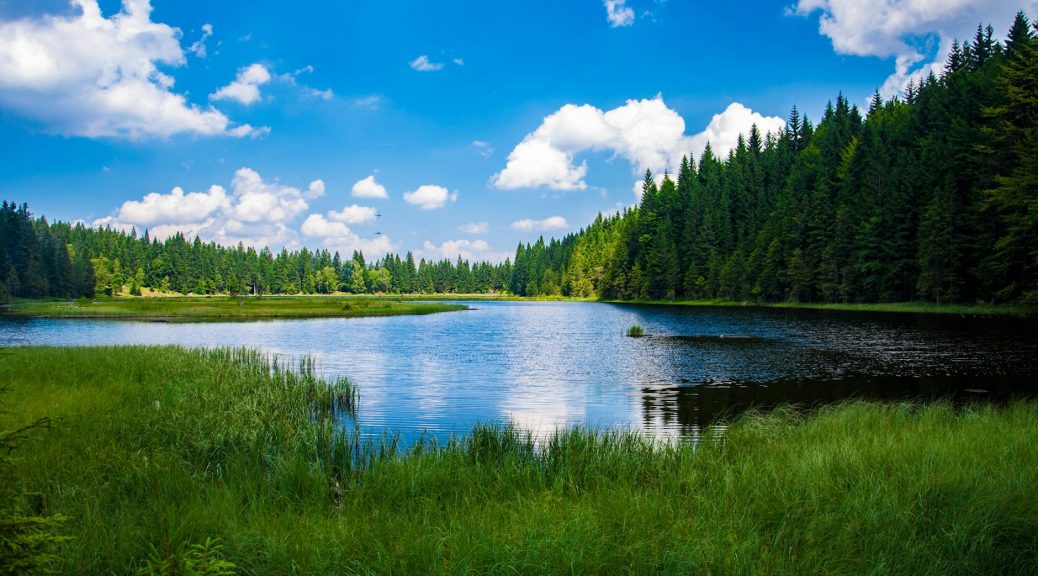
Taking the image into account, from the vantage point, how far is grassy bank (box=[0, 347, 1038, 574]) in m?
6.13

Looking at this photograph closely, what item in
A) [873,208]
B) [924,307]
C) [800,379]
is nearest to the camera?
[800,379]

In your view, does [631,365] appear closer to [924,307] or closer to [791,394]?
[791,394]

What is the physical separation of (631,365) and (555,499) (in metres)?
23.3

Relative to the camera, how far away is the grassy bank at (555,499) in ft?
20.1

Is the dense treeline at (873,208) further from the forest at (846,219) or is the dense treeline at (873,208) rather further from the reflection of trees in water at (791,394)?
the reflection of trees in water at (791,394)

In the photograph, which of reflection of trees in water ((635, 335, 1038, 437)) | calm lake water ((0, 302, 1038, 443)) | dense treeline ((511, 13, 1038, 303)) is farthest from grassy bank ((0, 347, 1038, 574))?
dense treeline ((511, 13, 1038, 303))

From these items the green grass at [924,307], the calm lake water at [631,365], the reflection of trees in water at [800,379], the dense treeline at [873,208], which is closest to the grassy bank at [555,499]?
the calm lake water at [631,365]

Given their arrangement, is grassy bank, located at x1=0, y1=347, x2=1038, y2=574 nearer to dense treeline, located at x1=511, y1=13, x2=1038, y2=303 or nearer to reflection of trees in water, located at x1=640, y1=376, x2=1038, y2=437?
reflection of trees in water, located at x1=640, y1=376, x2=1038, y2=437

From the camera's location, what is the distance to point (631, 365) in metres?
30.6

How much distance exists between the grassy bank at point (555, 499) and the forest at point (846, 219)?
4017 cm

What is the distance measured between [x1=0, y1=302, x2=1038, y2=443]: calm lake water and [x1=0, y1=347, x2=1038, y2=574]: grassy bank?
490 centimetres

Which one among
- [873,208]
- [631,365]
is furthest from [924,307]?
[631,365]

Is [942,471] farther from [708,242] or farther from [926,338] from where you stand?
[708,242]

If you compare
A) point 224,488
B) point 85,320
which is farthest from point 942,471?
point 85,320
